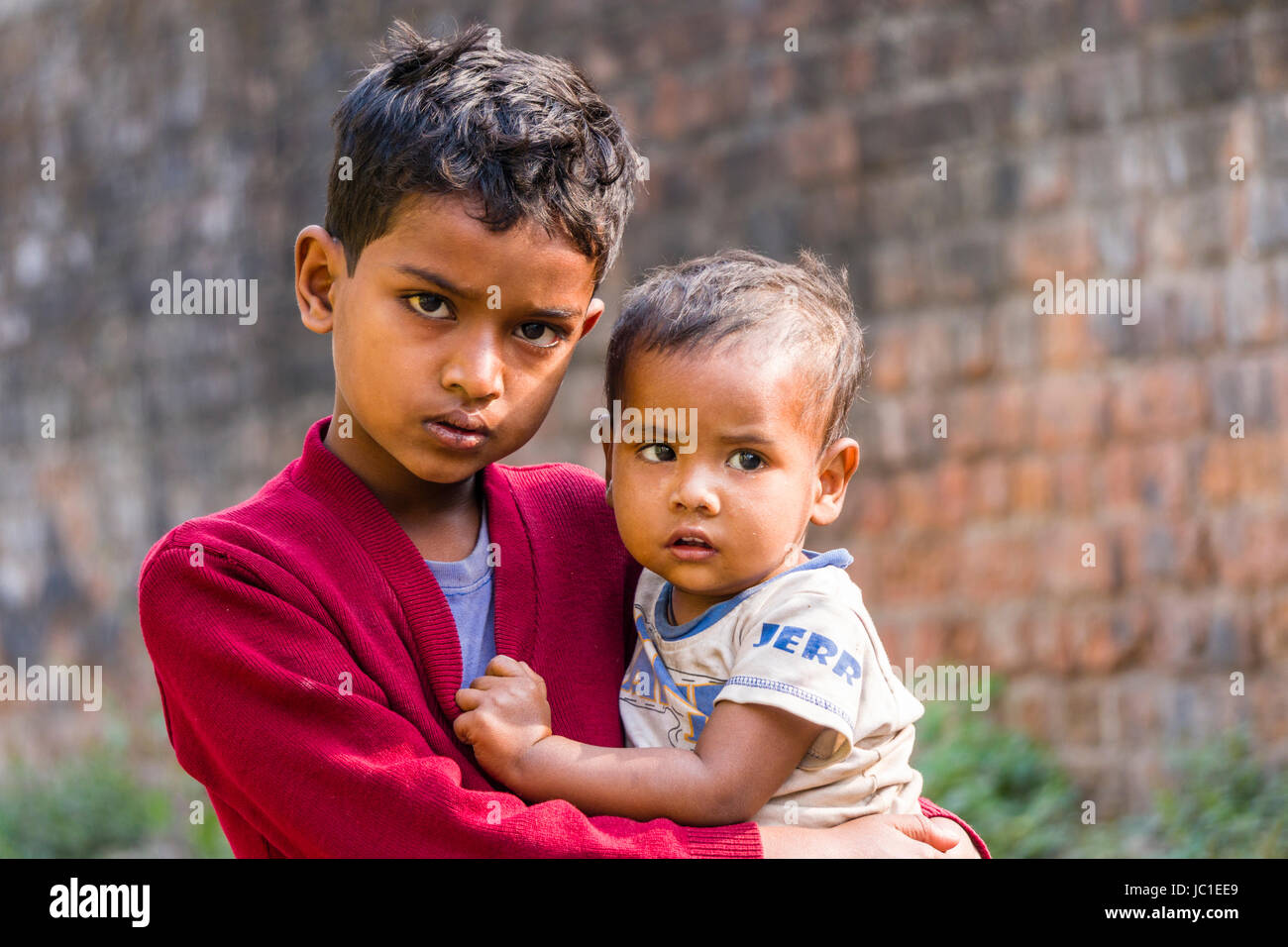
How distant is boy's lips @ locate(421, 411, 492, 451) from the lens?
199 cm

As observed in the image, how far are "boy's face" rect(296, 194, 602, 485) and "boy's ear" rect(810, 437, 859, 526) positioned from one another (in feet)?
1.57

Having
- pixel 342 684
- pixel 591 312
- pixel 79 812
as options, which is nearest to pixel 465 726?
pixel 342 684

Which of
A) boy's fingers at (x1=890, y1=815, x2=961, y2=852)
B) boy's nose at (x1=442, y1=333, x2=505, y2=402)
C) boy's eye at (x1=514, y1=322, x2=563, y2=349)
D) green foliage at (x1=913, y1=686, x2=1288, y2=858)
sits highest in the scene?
boy's eye at (x1=514, y1=322, x2=563, y2=349)

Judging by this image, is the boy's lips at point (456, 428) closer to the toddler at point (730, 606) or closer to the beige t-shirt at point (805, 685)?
the toddler at point (730, 606)

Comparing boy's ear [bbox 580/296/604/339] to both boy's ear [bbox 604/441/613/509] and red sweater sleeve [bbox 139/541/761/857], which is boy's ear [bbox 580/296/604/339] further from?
red sweater sleeve [bbox 139/541/761/857]

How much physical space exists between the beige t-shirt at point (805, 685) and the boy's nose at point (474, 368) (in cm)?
50

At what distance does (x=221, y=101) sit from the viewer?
8031mm

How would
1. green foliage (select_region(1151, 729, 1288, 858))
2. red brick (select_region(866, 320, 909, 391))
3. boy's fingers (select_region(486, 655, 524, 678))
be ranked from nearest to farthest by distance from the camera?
boy's fingers (select_region(486, 655, 524, 678))
green foliage (select_region(1151, 729, 1288, 858))
red brick (select_region(866, 320, 909, 391))

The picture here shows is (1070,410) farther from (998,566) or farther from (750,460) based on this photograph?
(750,460)

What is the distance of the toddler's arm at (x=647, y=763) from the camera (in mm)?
1927


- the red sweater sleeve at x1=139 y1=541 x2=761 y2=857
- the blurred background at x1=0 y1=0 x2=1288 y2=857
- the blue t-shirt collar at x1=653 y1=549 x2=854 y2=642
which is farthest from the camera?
the blurred background at x1=0 y1=0 x2=1288 y2=857

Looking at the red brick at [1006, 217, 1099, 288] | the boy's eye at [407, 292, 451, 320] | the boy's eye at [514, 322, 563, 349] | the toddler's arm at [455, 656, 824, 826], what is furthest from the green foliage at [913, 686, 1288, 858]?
the boy's eye at [407, 292, 451, 320]

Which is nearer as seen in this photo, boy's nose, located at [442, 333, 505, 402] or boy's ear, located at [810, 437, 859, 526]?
boy's nose, located at [442, 333, 505, 402]
